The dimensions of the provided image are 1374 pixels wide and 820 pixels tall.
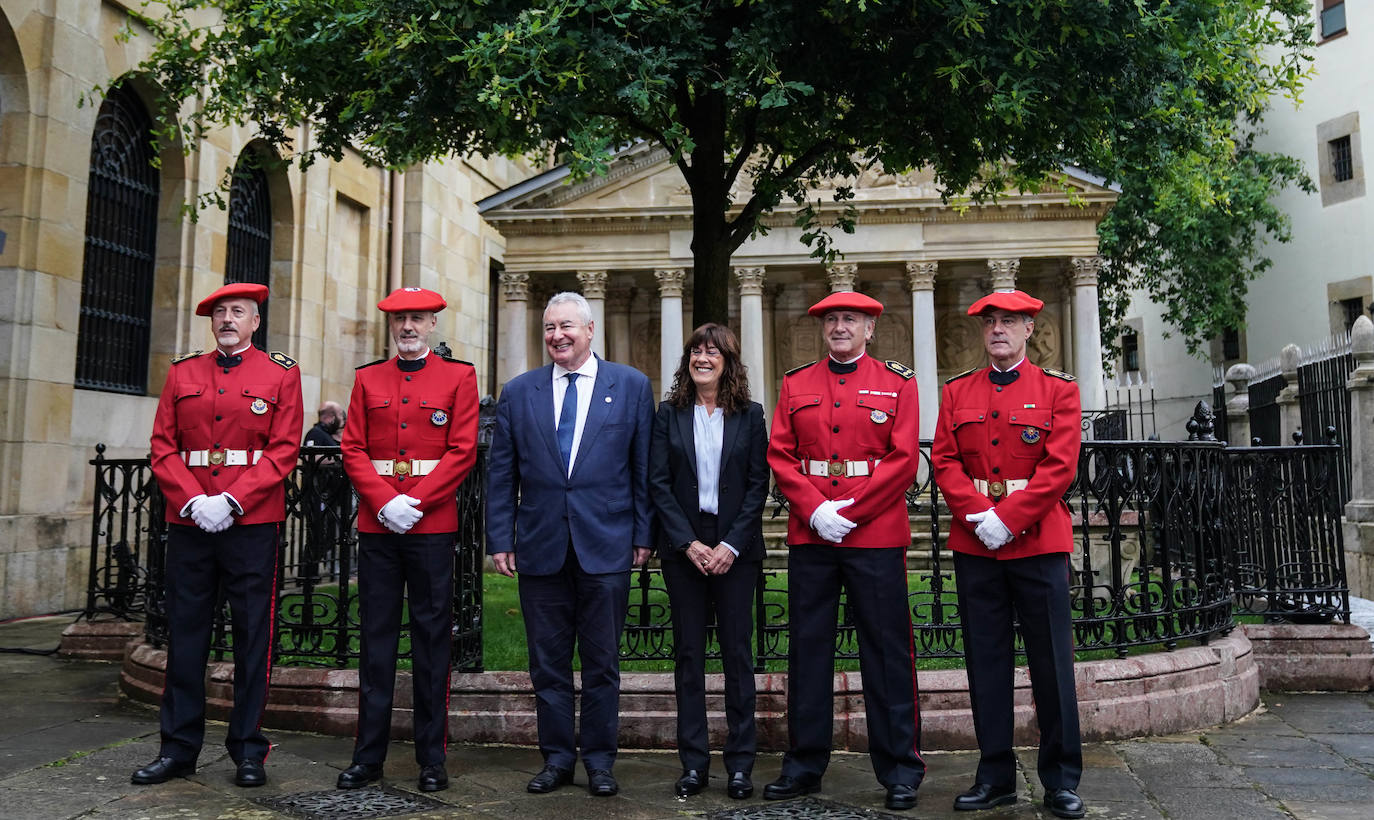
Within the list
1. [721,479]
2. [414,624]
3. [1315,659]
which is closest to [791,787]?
[721,479]

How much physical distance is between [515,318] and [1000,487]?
23.7m

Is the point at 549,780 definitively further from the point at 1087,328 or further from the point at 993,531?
the point at 1087,328

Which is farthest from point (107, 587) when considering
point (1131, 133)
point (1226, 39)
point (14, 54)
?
point (1226, 39)

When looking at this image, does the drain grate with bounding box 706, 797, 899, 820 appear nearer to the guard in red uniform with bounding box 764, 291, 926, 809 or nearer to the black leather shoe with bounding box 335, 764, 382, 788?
the guard in red uniform with bounding box 764, 291, 926, 809

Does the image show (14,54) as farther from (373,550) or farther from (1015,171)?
(1015,171)

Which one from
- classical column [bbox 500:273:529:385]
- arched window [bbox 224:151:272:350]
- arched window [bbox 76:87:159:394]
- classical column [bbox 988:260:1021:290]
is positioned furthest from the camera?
classical column [bbox 500:273:529:385]

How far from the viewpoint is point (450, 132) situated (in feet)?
28.3

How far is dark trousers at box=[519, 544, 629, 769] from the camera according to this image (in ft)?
16.5

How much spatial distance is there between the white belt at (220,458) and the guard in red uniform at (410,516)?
0.47 metres

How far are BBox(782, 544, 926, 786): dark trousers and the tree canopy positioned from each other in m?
3.01

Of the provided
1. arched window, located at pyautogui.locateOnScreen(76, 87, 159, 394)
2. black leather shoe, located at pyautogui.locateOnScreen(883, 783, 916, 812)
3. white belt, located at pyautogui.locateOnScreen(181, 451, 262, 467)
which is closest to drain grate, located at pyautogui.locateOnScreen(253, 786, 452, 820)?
white belt, located at pyautogui.locateOnScreen(181, 451, 262, 467)

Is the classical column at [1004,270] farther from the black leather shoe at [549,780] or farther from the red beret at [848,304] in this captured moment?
the black leather shoe at [549,780]

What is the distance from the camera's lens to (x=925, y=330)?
2686 centimetres

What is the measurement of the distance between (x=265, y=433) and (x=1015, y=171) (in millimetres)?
6456
